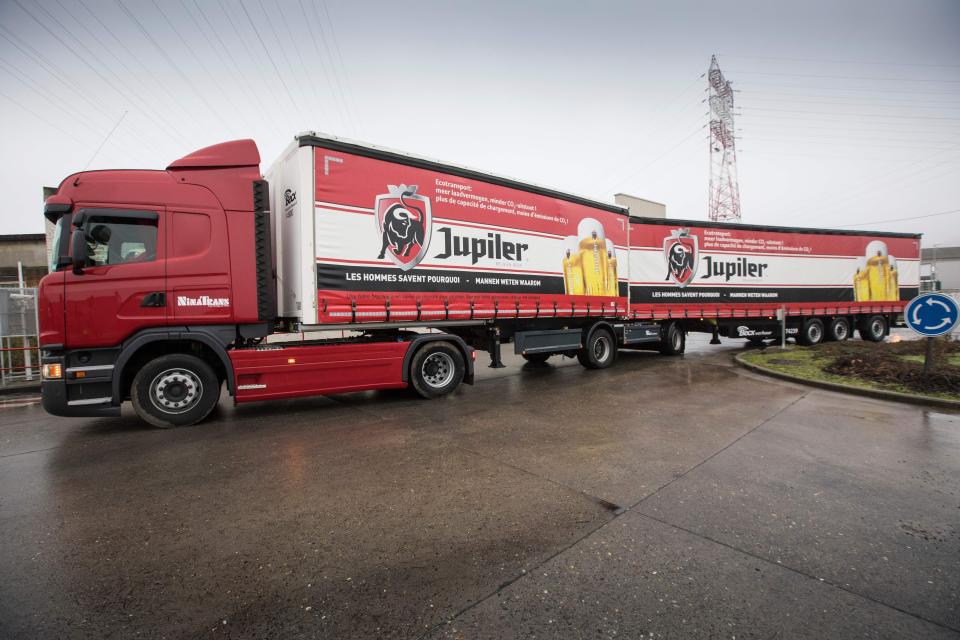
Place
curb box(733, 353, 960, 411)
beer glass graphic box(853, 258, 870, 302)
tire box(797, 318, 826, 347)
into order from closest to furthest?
curb box(733, 353, 960, 411) → tire box(797, 318, 826, 347) → beer glass graphic box(853, 258, 870, 302)

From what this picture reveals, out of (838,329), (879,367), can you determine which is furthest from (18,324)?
(838,329)

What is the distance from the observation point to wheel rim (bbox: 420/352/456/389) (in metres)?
7.08

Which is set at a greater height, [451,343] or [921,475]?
[451,343]

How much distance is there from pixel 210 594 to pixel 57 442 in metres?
4.49

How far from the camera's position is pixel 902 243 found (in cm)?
1561

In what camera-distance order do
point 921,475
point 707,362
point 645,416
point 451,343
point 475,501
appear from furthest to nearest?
point 707,362
point 451,343
point 645,416
point 921,475
point 475,501

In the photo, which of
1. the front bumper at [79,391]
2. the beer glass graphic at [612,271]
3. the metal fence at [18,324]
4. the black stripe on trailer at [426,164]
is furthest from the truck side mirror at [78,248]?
the beer glass graphic at [612,271]

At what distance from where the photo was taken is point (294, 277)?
6023mm

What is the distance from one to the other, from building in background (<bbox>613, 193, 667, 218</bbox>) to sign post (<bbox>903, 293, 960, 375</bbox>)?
2436 cm

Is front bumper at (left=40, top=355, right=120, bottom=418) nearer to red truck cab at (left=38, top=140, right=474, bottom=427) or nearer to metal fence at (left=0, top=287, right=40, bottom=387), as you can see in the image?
red truck cab at (left=38, top=140, right=474, bottom=427)

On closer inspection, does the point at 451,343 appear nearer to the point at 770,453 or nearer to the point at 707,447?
the point at 707,447

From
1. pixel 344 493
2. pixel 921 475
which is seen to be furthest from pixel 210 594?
pixel 921 475

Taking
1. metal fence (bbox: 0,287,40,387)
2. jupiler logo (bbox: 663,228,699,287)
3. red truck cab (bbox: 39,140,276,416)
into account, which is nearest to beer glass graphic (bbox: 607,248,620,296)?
jupiler logo (bbox: 663,228,699,287)

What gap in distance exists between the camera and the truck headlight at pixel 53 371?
498cm
